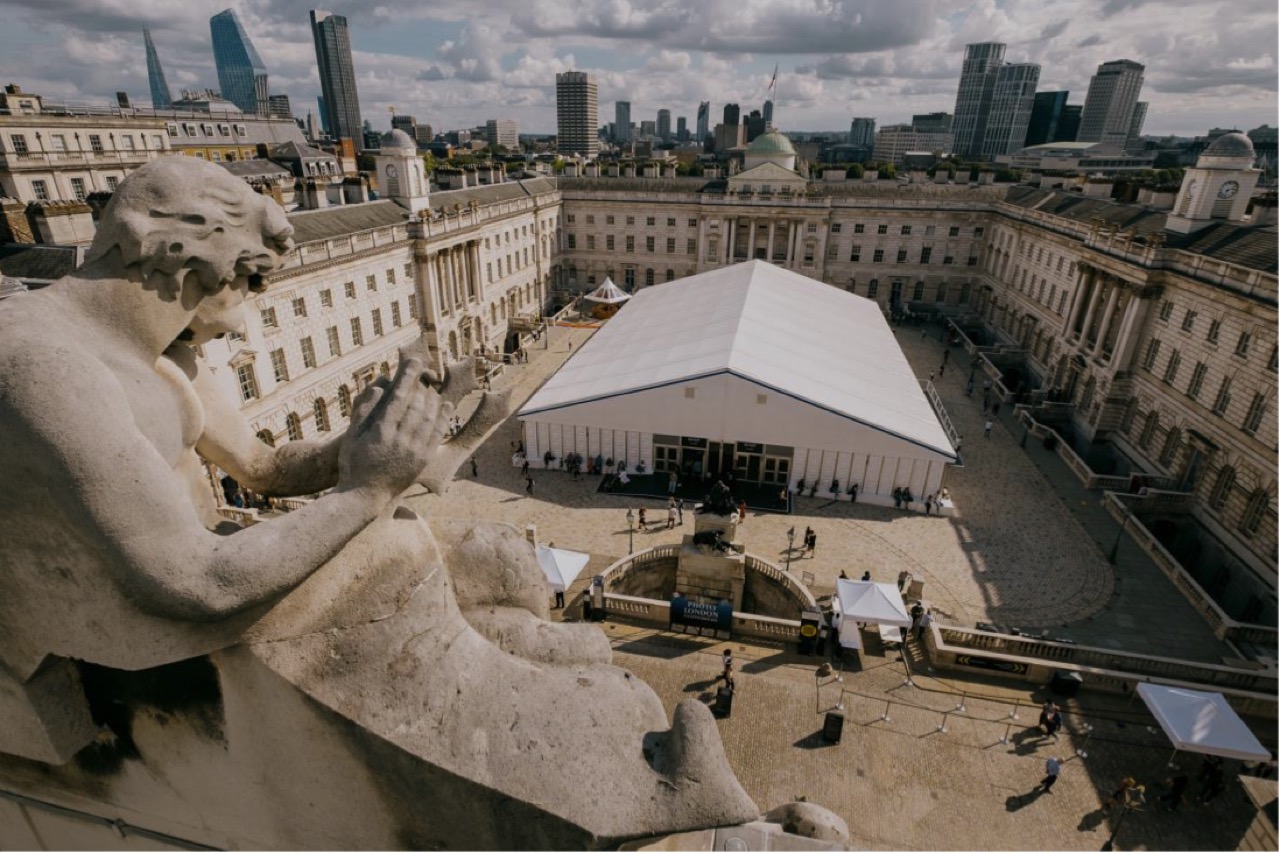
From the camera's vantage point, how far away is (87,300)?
3.05m

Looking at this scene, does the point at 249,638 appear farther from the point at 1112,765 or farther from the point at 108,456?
the point at 1112,765

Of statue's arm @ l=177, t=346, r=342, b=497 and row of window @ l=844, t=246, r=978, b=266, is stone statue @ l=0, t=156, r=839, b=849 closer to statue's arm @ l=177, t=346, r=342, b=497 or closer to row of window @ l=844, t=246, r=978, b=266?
statue's arm @ l=177, t=346, r=342, b=497

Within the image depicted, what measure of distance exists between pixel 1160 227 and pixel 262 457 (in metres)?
48.4

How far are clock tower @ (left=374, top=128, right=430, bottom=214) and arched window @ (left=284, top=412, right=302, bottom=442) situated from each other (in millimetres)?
16303

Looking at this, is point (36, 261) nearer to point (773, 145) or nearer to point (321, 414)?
point (321, 414)

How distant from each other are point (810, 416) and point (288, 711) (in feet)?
84.2

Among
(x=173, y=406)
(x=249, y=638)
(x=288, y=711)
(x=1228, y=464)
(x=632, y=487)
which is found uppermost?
(x=173, y=406)

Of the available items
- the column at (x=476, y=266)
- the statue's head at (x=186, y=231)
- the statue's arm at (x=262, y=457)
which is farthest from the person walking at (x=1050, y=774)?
the column at (x=476, y=266)

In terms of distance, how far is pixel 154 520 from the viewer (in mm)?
2727

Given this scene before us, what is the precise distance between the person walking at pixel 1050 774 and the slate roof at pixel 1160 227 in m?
25.1

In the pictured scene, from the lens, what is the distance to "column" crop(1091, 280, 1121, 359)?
37.6 metres

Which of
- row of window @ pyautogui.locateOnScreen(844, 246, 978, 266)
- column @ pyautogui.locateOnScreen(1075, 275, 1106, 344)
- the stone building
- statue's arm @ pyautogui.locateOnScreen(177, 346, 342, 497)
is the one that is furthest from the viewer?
row of window @ pyautogui.locateOnScreen(844, 246, 978, 266)

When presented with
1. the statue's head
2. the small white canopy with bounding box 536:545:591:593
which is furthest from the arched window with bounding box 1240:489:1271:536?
the statue's head

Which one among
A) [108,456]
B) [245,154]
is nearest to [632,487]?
[108,456]
